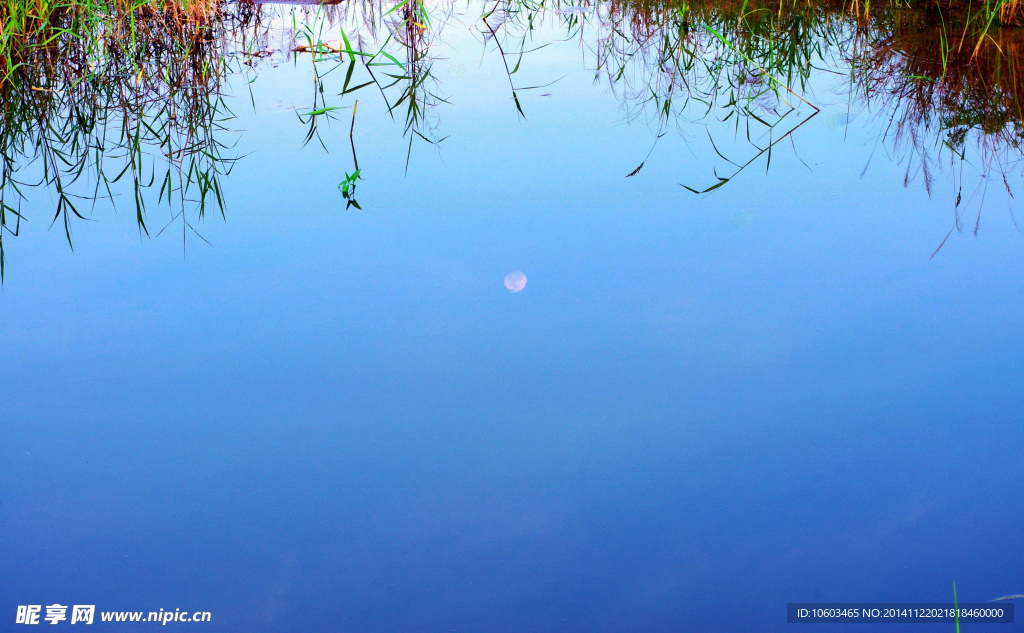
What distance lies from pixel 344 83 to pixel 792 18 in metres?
1.84

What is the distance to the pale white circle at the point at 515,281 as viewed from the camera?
171 centimetres

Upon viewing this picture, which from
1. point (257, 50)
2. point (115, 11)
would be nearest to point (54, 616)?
point (257, 50)

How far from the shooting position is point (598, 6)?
353cm

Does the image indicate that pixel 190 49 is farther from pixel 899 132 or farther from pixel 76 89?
pixel 899 132

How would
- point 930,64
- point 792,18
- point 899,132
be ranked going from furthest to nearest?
point 792,18
point 930,64
point 899,132

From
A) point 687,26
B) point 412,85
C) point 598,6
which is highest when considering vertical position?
point 598,6

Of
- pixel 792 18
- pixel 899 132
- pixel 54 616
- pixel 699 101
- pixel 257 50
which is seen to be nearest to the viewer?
pixel 54 616

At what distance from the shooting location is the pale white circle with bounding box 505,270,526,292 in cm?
171

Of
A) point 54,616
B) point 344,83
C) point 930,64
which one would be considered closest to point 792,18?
point 930,64

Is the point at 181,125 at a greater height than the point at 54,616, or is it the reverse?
the point at 181,125

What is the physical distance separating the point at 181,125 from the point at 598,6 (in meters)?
1.90

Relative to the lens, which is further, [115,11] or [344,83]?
[115,11]

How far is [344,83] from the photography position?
278cm

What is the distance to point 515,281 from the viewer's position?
1729mm
